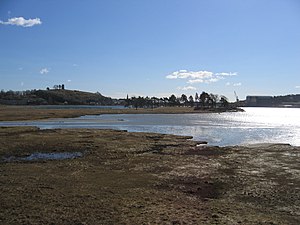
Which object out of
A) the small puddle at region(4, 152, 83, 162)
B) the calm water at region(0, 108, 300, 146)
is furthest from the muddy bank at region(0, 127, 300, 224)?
the calm water at region(0, 108, 300, 146)

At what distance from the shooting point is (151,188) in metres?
21.3

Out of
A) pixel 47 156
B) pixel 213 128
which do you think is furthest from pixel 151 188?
pixel 213 128

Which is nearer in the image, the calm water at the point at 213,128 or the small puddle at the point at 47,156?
the small puddle at the point at 47,156

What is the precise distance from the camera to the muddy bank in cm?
1541

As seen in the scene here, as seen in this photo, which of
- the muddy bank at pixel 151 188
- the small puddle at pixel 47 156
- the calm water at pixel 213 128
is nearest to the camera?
the muddy bank at pixel 151 188

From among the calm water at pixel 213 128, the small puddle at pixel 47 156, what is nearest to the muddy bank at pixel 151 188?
the small puddle at pixel 47 156

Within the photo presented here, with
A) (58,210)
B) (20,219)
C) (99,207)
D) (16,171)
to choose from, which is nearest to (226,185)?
(99,207)

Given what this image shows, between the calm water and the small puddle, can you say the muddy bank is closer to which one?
the small puddle

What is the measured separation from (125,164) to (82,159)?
5121mm

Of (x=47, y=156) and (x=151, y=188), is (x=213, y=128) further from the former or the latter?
(x=151, y=188)

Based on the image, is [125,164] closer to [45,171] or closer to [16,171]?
[45,171]

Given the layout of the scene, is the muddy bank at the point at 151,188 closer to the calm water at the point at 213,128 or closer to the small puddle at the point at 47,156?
the small puddle at the point at 47,156

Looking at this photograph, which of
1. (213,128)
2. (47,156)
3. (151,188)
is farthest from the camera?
(213,128)

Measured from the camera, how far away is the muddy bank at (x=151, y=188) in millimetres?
15406
